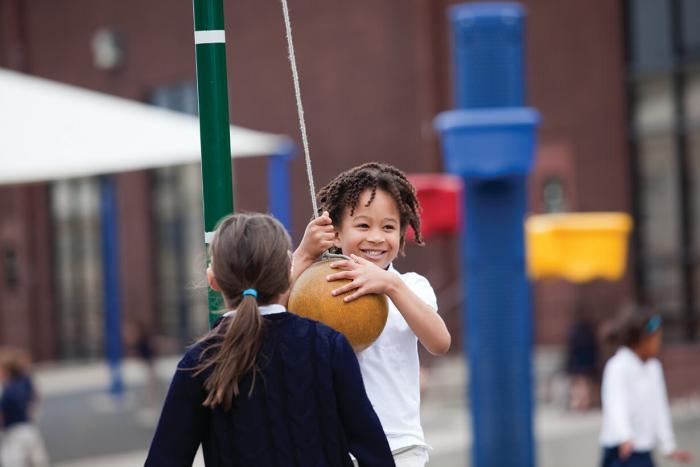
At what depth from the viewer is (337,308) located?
9.21 feet

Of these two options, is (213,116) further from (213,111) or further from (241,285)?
(241,285)

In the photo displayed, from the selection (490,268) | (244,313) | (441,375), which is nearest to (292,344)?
(244,313)

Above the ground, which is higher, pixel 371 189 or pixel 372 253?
pixel 371 189

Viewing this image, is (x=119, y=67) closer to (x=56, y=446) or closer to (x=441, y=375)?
(x=441, y=375)

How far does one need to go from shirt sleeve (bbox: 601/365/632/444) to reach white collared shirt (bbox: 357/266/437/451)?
419cm

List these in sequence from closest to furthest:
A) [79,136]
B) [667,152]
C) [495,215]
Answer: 1. [495,215]
2. [79,136]
3. [667,152]

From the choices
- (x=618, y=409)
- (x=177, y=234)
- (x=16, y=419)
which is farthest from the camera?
(x=177, y=234)

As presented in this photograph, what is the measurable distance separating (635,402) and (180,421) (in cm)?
499

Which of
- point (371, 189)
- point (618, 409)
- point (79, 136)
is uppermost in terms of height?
point (79, 136)

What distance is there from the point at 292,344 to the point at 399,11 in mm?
17527

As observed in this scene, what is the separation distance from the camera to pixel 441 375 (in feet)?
54.4

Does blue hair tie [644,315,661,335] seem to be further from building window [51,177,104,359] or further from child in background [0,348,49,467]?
building window [51,177,104,359]

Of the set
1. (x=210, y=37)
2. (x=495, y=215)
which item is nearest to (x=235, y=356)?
(x=210, y=37)

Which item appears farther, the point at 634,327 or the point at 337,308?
the point at 634,327
